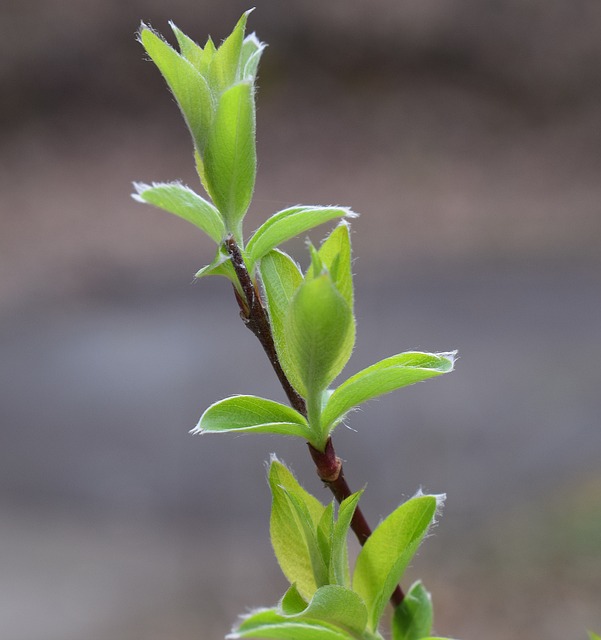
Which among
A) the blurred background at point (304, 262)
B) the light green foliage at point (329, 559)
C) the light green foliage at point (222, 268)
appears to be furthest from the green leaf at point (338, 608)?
the blurred background at point (304, 262)

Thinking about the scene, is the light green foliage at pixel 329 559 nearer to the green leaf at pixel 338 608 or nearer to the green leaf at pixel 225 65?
the green leaf at pixel 338 608

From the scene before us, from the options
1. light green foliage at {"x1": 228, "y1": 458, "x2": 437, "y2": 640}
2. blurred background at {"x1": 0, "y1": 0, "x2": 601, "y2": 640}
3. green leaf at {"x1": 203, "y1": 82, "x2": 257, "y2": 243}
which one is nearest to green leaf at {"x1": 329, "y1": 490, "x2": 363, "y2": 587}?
light green foliage at {"x1": 228, "y1": 458, "x2": 437, "y2": 640}

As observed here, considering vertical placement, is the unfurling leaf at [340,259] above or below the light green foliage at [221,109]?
below

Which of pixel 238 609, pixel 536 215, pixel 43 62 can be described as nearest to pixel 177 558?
pixel 238 609

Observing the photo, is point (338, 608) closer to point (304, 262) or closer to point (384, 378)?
point (384, 378)

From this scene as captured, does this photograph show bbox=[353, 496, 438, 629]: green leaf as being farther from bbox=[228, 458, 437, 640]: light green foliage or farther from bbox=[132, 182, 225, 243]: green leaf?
bbox=[132, 182, 225, 243]: green leaf
